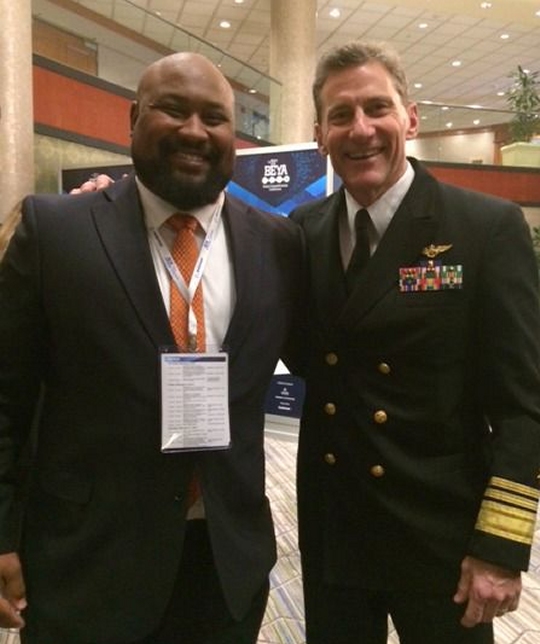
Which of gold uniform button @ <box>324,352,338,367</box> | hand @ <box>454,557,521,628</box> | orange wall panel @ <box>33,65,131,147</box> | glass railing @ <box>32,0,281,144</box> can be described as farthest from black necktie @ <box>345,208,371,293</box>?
glass railing @ <box>32,0,281,144</box>

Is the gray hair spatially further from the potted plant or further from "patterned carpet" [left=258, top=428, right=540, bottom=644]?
the potted plant

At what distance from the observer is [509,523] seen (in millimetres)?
1216

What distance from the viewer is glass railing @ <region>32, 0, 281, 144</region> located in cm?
674

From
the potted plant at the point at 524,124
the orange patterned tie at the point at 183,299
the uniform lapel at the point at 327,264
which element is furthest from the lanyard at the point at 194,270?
the potted plant at the point at 524,124

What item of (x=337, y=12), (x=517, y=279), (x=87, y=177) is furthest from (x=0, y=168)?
(x=337, y=12)

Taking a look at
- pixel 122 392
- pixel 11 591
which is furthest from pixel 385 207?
pixel 11 591

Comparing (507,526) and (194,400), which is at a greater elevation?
(194,400)

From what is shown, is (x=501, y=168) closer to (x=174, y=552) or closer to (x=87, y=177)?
(x=87, y=177)

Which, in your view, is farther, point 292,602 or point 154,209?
point 292,602

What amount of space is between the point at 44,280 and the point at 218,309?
35cm

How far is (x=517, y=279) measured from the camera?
4.14ft

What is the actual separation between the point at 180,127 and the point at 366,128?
0.42 m

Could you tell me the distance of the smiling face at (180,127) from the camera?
4.08 ft

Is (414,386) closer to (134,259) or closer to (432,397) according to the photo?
(432,397)
